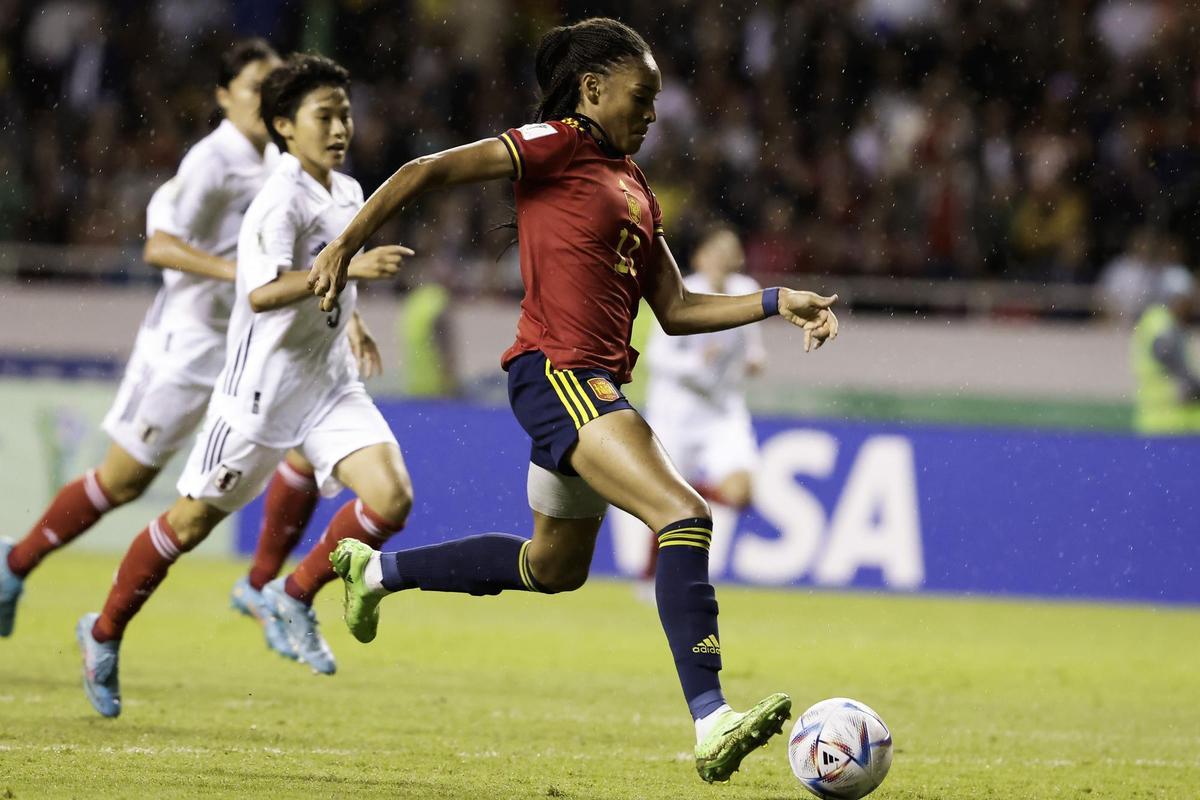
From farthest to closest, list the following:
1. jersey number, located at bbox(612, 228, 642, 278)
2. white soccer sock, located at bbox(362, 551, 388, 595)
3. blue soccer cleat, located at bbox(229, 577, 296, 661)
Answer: blue soccer cleat, located at bbox(229, 577, 296, 661)
white soccer sock, located at bbox(362, 551, 388, 595)
jersey number, located at bbox(612, 228, 642, 278)

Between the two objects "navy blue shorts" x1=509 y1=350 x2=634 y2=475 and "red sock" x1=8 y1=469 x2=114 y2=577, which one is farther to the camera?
"red sock" x1=8 y1=469 x2=114 y2=577

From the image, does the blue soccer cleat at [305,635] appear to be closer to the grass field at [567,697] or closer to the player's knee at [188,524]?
the grass field at [567,697]

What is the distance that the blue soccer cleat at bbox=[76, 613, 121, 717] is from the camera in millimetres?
6699

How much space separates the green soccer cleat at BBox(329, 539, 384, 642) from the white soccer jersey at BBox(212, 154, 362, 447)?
2.51ft

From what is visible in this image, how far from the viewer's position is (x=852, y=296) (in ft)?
50.6

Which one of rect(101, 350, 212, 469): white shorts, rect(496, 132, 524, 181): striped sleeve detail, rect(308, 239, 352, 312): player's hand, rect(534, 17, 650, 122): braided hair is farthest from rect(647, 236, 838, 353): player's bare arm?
rect(101, 350, 212, 469): white shorts

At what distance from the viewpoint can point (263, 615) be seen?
7.63 metres

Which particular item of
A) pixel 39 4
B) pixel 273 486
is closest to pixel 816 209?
pixel 39 4

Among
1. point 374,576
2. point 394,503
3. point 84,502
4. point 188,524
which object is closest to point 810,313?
point 374,576

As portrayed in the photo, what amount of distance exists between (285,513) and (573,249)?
2.87 meters

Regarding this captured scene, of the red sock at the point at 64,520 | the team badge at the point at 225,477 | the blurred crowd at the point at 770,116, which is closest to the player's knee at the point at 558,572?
the team badge at the point at 225,477

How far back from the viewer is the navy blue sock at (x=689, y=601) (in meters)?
5.09

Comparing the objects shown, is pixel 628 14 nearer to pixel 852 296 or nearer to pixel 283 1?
pixel 283 1

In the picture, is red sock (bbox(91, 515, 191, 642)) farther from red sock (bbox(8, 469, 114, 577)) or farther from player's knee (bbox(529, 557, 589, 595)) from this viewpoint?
player's knee (bbox(529, 557, 589, 595))
